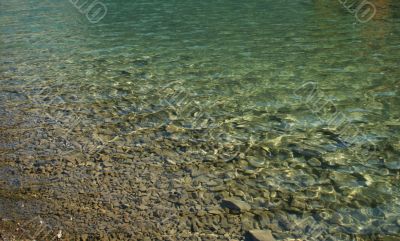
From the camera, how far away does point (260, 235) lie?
7.37 m

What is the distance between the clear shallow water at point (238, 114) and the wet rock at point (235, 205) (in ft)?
0.69

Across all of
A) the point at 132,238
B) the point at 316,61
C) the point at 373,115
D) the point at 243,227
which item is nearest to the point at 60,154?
the point at 132,238

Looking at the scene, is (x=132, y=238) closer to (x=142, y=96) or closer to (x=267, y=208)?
(x=267, y=208)

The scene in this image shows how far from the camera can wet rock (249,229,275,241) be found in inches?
287

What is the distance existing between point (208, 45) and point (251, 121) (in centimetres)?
1240

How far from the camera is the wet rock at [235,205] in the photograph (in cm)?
818

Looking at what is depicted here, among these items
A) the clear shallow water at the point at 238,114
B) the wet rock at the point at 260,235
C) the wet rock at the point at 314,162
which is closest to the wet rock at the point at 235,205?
the clear shallow water at the point at 238,114

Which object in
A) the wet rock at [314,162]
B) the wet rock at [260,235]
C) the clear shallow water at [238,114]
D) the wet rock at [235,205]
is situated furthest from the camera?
the wet rock at [314,162]

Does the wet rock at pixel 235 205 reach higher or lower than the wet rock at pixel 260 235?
lower

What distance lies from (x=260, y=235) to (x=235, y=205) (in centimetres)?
108

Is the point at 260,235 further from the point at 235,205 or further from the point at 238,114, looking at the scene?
the point at 238,114

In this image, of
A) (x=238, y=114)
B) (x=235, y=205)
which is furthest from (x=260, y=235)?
(x=238, y=114)

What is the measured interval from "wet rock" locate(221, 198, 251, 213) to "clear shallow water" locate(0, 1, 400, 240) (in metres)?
0.21

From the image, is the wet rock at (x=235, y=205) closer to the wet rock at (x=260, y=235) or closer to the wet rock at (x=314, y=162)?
the wet rock at (x=260, y=235)
